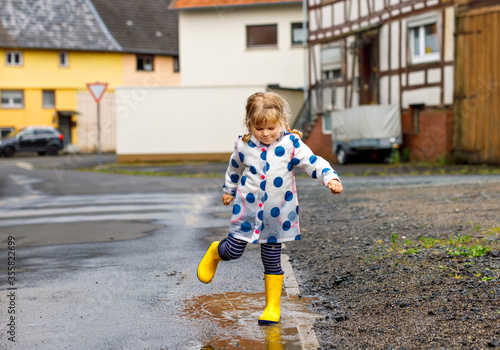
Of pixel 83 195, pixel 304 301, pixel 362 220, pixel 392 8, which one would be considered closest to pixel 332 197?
pixel 362 220

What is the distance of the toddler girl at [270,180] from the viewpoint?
183 inches

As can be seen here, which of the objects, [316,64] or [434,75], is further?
A: [316,64]

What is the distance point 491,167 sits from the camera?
20406mm

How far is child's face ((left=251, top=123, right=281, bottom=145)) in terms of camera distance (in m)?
4.62

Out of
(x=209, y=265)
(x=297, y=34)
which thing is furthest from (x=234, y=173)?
(x=297, y=34)

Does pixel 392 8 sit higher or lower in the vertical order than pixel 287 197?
higher

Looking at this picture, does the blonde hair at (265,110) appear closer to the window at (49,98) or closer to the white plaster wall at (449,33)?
the white plaster wall at (449,33)

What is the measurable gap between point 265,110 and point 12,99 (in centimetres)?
4443

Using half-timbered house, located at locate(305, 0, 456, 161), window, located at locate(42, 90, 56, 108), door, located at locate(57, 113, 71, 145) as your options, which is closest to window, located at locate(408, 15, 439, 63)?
half-timbered house, located at locate(305, 0, 456, 161)

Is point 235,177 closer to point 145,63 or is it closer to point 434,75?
point 434,75

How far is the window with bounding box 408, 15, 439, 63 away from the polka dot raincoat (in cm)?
1926

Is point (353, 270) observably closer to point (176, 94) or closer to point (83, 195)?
point (83, 195)

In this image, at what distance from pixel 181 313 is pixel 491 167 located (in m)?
17.1

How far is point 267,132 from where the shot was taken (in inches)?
181
